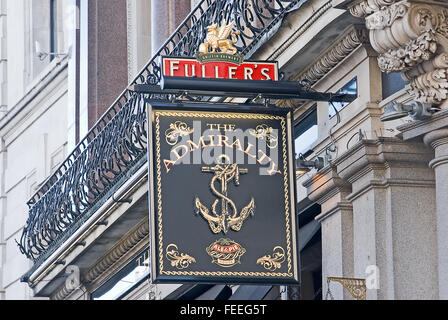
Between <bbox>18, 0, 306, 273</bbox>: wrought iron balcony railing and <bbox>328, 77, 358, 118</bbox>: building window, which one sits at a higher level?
<bbox>18, 0, 306, 273</bbox>: wrought iron balcony railing

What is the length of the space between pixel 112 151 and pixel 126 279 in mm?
2167

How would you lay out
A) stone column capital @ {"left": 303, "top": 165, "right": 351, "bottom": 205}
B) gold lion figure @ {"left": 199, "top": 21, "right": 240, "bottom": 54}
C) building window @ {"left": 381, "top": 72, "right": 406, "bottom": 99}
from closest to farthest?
building window @ {"left": 381, "top": 72, "right": 406, "bottom": 99}
stone column capital @ {"left": 303, "top": 165, "right": 351, "bottom": 205}
gold lion figure @ {"left": 199, "top": 21, "right": 240, "bottom": 54}

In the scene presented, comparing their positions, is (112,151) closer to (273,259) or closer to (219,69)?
(219,69)

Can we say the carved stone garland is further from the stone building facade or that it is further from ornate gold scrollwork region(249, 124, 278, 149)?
ornate gold scrollwork region(249, 124, 278, 149)

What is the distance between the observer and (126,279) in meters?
23.4

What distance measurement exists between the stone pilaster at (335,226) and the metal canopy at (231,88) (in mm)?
831

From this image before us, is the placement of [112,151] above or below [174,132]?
above

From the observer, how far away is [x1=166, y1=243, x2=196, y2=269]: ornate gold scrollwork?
15.0 meters

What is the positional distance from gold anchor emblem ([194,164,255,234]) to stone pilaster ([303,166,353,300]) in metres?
0.81

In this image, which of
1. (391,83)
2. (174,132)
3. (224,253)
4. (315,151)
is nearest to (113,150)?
(315,151)

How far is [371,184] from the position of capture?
14.5m

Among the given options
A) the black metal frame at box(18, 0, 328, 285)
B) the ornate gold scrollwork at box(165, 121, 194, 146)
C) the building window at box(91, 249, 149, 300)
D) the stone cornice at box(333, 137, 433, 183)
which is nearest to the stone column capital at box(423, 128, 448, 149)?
the stone cornice at box(333, 137, 433, 183)

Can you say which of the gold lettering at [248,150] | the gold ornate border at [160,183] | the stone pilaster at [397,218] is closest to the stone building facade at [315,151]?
the stone pilaster at [397,218]
